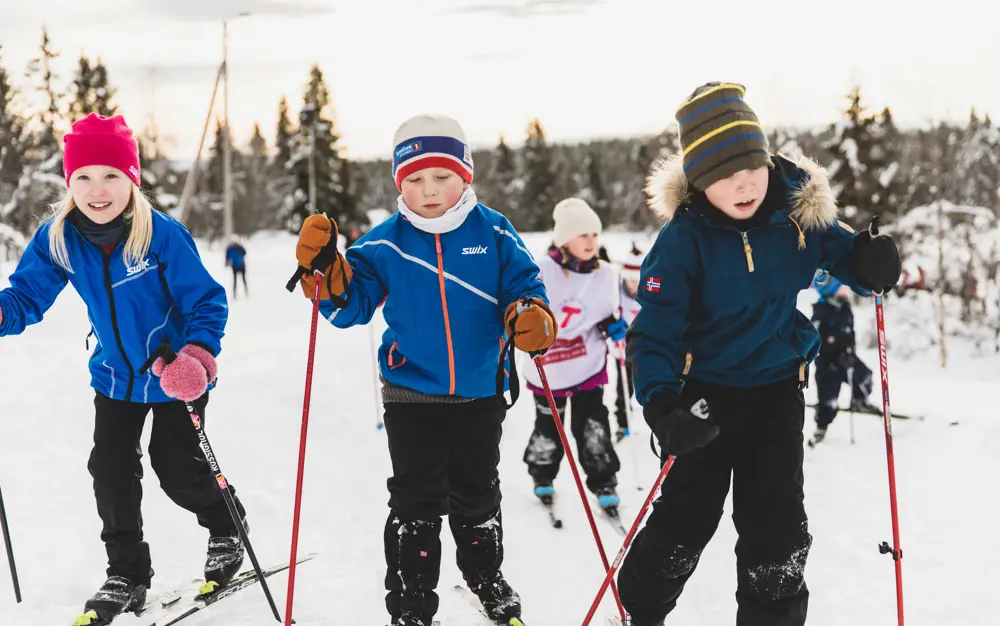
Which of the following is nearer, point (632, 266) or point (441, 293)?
point (441, 293)

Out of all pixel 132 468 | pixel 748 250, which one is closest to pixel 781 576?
pixel 748 250

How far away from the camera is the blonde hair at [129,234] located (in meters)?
3.14

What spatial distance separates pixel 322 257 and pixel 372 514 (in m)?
2.72

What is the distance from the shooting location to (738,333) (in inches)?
104

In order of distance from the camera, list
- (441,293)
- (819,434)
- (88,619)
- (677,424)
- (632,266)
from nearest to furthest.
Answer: (677,424)
(441,293)
(88,619)
(819,434)
(632,266)

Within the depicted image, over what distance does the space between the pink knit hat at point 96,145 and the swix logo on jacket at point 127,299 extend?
0.28 meters

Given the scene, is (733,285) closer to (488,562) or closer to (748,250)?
(748,250)

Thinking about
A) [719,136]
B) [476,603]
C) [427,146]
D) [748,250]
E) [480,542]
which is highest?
[427,146]

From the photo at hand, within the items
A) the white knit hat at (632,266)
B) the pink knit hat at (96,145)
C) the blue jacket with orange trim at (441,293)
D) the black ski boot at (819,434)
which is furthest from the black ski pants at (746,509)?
the white knit hat at (632,266)

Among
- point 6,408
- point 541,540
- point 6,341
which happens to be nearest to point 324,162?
point 6,341

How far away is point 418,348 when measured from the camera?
2.98m

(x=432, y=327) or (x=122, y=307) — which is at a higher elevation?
(x=122, y=307)

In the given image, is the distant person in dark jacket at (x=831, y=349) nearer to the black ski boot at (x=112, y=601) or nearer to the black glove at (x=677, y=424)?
the black glove at (x=677, y=424)

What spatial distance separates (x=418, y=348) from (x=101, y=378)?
55.0 inches
